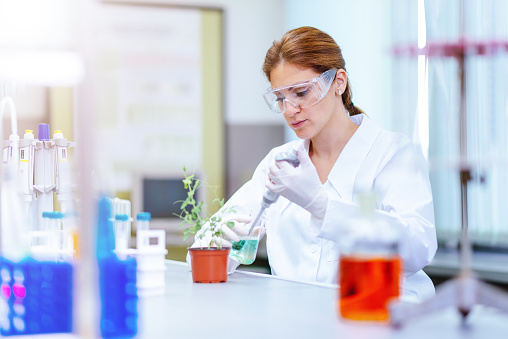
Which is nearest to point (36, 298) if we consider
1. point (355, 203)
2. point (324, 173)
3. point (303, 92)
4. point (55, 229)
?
point (55, 229)

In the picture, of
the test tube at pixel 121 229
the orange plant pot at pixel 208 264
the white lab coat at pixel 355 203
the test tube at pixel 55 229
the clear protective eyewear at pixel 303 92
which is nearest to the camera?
the test tube at pixel 55 229

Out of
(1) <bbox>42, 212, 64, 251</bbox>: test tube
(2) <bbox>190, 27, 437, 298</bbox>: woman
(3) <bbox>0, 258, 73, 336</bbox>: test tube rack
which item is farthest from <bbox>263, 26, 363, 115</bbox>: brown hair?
(3) <bbox>0, 258, 73, 336</bbox>: test tube rack

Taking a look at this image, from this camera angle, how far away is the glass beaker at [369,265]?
0.94 m

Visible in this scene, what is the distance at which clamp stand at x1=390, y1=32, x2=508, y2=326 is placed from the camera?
3.11 ft

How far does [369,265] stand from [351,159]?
3.72 ft

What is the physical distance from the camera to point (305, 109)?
2.09m

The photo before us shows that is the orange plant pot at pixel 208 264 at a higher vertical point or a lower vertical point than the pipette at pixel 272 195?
lower

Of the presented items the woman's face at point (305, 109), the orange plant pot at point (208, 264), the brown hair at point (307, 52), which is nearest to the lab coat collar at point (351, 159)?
the woman's face at point (305, 109)

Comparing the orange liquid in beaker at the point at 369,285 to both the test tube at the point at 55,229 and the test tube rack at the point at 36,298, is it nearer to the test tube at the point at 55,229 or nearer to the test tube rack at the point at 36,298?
the test tube rack at the point at 36,298

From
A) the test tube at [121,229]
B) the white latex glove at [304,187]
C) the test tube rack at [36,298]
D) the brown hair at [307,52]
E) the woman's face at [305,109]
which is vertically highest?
the brown hair at [307,52]

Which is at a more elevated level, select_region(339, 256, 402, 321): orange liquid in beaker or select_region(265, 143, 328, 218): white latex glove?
select_region(265, 143, 328, 218): white latex glove

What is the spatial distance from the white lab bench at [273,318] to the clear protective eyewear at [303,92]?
2.30 feet

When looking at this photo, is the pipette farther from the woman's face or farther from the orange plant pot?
the woman's face

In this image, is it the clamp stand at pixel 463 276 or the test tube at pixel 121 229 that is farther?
the test tube at pixel 121 229
